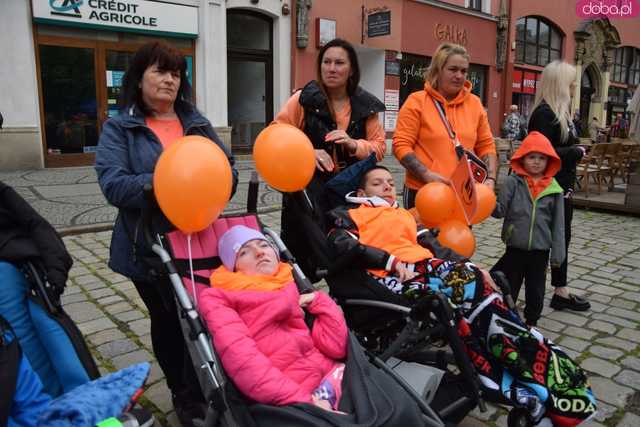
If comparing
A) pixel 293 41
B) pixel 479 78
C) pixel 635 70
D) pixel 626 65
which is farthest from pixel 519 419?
pixel 635 70

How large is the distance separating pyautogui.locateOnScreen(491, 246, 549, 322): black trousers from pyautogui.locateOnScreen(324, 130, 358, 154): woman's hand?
1.51 meters

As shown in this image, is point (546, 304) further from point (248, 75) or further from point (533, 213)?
point (248, 75)

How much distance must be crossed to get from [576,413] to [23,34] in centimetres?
1092

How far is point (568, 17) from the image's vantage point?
22359 millimetres

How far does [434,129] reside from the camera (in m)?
3.62

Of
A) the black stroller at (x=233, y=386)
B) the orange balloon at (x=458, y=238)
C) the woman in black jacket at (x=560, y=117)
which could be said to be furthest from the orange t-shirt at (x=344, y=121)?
the woman in black jacket at (x=560, y=117)

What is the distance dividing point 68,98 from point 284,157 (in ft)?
32.2

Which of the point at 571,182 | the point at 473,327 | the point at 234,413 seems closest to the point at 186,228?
the point at 234,413

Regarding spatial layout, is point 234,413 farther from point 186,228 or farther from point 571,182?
point 571,182

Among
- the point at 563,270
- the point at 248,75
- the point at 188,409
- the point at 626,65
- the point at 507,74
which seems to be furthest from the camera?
the point at 626,65

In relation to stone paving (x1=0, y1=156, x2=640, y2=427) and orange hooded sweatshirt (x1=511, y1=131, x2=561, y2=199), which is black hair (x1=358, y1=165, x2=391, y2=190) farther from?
stone paving (x1=0, y1=156, x2=640, y2=427)

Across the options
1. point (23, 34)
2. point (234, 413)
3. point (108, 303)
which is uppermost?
point (23, 34)

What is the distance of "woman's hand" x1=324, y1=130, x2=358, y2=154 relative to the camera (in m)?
3.16

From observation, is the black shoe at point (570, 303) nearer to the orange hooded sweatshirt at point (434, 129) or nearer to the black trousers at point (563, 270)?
the black trousers at point (563, 270)
